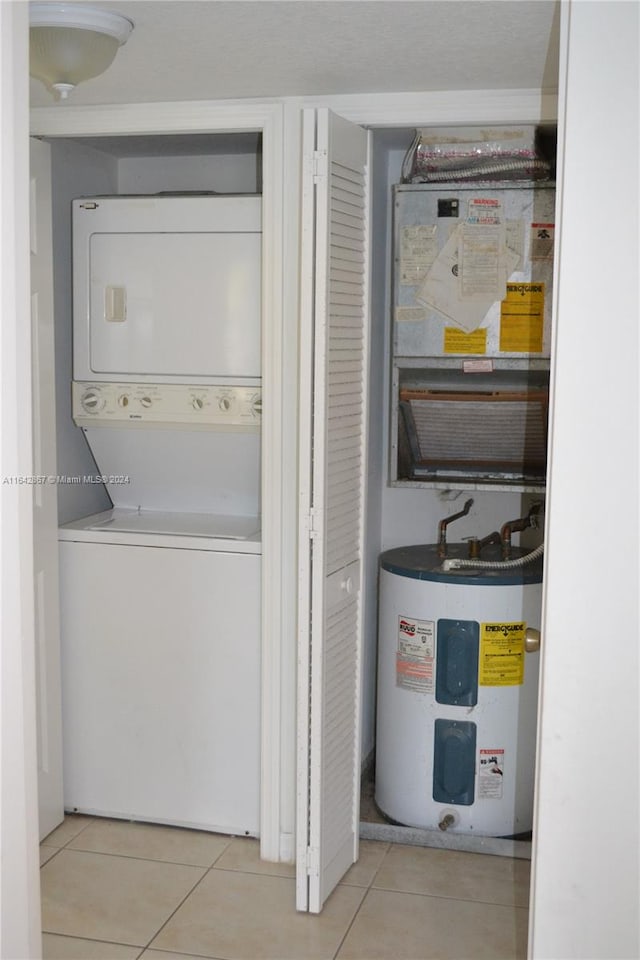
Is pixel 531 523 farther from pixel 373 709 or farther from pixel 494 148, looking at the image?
pixel 494 148

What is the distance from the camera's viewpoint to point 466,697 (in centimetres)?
338

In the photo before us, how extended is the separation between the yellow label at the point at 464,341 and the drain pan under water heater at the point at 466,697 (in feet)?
2.34

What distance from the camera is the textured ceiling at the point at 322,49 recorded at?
2.25m

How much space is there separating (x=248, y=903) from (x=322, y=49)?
7.63 ft

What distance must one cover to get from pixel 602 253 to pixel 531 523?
81.7 inches

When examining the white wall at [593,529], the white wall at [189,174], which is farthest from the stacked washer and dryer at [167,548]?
the white wall at [593,529]

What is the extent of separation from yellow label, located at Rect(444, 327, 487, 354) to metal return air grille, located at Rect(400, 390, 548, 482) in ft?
0.50

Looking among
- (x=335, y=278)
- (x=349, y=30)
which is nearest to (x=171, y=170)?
(x=335, y=278)

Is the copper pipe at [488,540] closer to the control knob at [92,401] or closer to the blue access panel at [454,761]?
the blue access panel at [454,761]

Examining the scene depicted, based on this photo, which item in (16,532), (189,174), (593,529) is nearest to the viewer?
(593,529)

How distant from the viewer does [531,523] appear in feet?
12.0

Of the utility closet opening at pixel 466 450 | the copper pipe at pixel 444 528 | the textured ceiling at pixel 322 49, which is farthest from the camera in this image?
the copper pipe at pixel 444 528

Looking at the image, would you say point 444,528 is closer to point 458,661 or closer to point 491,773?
point 458,661

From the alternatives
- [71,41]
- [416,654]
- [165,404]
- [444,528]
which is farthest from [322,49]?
[416,654]
